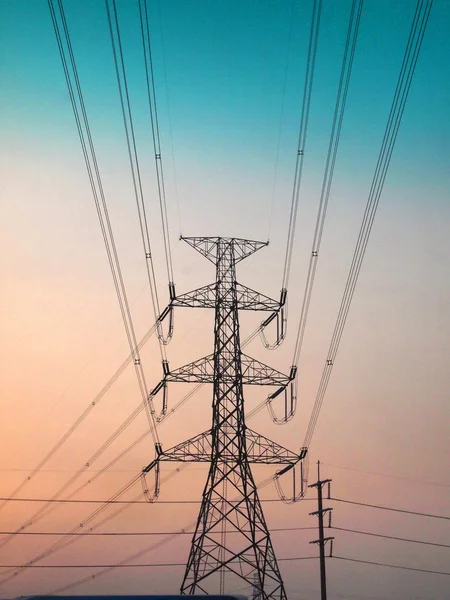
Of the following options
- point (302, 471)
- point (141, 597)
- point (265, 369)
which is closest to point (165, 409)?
point (265, 369)

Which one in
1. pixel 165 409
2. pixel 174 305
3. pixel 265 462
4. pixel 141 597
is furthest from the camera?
pixel 165 409

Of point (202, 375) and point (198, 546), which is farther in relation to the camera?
point (202, 375)

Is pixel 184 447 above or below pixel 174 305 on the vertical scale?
below

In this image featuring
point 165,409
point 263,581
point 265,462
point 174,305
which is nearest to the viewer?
point 263,581

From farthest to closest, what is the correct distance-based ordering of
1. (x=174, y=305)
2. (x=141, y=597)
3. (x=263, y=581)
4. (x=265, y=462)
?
1. (x=174, y=305)
2. (x=265, y=462)
3. (x=263, y=581)
4. (x=141, y=597)

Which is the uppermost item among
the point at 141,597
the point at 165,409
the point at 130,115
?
the point at 130,115

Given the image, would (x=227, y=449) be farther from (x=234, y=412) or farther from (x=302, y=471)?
(x=302, y=471)

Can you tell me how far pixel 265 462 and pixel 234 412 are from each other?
2470 millimetres

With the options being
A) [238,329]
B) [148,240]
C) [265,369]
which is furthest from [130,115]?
[265,369]

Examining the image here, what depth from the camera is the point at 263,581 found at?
21688mm

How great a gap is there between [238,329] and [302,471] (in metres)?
8.98

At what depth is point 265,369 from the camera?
24.4 metres

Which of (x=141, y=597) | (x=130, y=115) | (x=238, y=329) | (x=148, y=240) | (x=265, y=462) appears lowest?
(x=141, y=597)

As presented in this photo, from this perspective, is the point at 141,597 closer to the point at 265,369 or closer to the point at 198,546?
the point at 198,546
